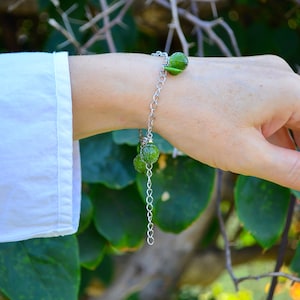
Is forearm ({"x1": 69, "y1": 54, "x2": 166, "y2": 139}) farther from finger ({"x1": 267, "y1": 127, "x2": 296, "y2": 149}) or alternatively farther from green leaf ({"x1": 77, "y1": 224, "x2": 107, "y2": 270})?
green leaf ({"x1": 77, "y1": 224, "x2": 107, "y2": 270})

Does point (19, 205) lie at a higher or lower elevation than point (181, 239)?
higher

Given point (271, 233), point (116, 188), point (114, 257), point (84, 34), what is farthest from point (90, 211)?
point (114, 257)

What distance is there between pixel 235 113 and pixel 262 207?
1.01 feet

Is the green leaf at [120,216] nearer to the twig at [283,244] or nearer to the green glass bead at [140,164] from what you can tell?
the twig at [283,244]

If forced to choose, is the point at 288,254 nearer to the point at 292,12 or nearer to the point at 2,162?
the point at 292,12

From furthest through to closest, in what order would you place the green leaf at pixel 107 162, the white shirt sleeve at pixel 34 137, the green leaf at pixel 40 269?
the green leaf at pixel 107 162 → the green leaf at pixel 40 269 → the white shirt sleeve at pixel 34 137

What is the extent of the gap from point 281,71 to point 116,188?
359 mm

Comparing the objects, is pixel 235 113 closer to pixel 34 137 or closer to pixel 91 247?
pixel 34 137

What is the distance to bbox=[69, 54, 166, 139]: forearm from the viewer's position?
59 centimetres

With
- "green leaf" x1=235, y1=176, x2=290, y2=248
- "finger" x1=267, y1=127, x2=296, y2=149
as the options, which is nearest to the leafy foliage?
"green leaf" x1=235, y1=176, x2=290, y2=248

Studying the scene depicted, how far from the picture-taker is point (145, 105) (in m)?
0.60

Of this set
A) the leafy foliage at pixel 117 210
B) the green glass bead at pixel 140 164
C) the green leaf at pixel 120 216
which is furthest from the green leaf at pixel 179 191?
the green glass bead at pixel 140 164

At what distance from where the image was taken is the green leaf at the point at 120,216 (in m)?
0.94

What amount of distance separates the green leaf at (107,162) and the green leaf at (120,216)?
5 cm
